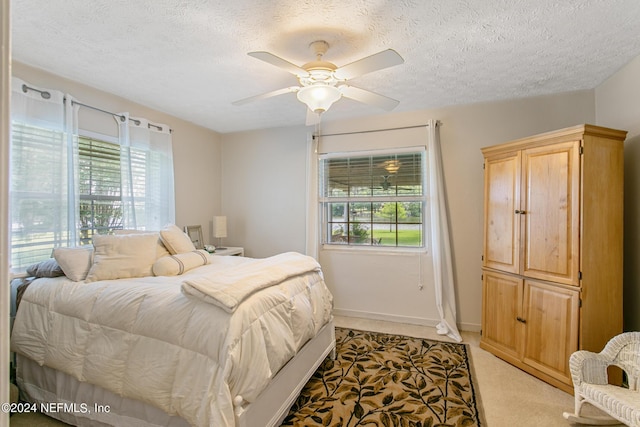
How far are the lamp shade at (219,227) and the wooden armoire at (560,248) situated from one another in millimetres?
3271

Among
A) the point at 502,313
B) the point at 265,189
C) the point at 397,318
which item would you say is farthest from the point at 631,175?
the point at 265,189

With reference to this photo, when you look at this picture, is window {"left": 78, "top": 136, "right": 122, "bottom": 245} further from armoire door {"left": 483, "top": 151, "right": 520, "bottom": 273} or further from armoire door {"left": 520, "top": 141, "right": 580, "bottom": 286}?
armoire door {"left": 520, "top": 141, "right": 580, "bottom": 286}

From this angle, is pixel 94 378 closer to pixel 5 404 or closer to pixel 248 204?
pixel 5 404

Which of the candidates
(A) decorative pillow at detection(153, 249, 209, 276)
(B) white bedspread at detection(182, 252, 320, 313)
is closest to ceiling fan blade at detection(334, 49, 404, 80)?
(B) white bedspread at detection(182, 252, 320, 313)

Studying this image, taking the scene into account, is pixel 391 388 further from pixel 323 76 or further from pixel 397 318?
pixel 323 76

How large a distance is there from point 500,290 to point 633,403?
1206mm

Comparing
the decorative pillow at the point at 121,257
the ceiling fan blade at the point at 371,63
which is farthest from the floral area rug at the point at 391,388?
the ceiling fan blade at the point at 371,63

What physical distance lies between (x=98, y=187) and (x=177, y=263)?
121cm

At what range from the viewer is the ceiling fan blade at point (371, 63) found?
5.46 feet

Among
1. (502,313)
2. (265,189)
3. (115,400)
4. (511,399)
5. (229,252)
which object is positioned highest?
(265,189)

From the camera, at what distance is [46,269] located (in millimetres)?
2213

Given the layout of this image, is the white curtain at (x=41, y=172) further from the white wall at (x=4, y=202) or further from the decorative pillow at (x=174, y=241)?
the white wall at (x=4, y=202)

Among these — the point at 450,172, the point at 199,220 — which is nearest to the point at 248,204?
the point at 199,220

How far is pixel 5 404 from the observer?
49 centimetres
